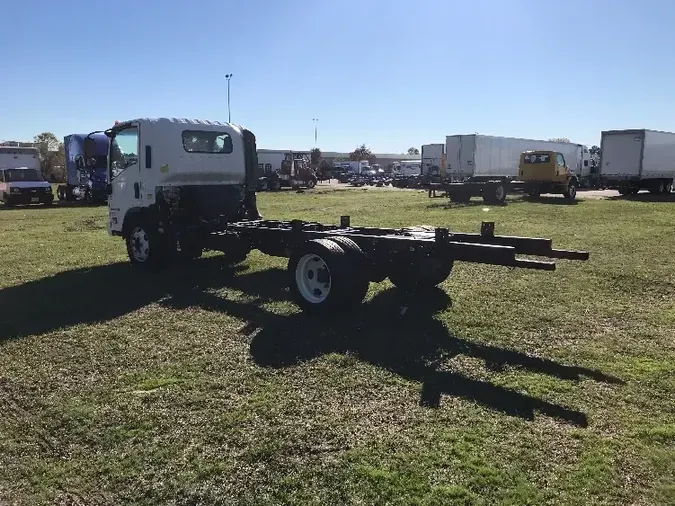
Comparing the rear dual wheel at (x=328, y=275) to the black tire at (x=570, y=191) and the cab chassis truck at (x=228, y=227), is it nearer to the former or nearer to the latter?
the cab chassis truck at (x=228, y=227)

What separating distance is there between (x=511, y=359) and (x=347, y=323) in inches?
74.8

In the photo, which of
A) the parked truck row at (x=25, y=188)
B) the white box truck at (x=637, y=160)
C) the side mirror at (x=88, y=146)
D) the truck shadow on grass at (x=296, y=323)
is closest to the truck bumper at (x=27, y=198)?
the parked truck row at (x=25, y=188)

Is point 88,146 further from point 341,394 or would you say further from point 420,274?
point 341,394

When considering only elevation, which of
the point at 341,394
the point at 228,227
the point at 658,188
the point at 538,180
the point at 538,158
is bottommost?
the point at 341,394

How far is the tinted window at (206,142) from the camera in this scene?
9.39m

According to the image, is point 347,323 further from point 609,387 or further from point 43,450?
point 43,450

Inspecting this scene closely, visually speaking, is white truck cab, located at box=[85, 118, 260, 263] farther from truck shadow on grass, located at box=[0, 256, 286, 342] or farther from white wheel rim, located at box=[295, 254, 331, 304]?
white wheel rim, located at box=[295, 254, 331, 304]

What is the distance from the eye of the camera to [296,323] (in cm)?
639

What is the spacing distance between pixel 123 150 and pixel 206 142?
1.44 metres

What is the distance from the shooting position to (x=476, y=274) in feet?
29.4

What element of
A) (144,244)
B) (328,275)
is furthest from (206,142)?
(328,275)

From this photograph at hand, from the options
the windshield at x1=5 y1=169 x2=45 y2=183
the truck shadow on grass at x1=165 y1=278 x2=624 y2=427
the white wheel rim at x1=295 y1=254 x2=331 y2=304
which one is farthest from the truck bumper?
the white wheel rim at x1=295 y1=254 x2=331 y2=304

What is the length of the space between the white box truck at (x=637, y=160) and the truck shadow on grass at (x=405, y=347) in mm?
26640

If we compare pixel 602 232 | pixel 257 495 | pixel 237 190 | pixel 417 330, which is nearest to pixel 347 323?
pixel 417 330
